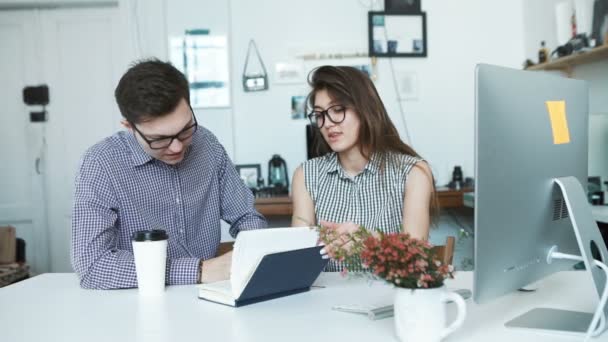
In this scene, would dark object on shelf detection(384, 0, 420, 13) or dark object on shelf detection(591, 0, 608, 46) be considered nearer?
dark object on shelf detection(591, 0, 608, 46)

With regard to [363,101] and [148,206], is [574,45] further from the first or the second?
[148,206]

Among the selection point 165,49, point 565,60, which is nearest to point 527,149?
point 565,60

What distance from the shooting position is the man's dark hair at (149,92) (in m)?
1.53

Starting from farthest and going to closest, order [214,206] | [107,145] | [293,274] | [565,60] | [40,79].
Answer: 1. [40,79]
2. [565,60]
3. [214,206]
4. [107,145]
5. [293,274]

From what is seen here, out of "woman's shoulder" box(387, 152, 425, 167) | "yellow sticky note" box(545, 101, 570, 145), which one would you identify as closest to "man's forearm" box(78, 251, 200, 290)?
"woman's shoulder" box(387, 152, 425, 167)

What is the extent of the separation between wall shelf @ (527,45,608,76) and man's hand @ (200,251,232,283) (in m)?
2.38

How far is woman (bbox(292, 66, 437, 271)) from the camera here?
1.87 metres

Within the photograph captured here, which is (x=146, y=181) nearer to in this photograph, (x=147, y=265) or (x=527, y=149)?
(x=147, y=265)

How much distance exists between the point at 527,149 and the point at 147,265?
877 millimetres

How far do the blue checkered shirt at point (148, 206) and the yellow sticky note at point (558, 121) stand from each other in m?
Answer: 0.90

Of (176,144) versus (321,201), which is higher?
(176,144)

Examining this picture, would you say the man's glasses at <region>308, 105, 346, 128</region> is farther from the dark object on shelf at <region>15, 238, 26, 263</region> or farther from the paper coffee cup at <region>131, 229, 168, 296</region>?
the dark object on shelf at <region>15, 238, 26, 263</region>

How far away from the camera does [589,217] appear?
1.15 m

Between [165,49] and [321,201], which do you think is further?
[165,49]
